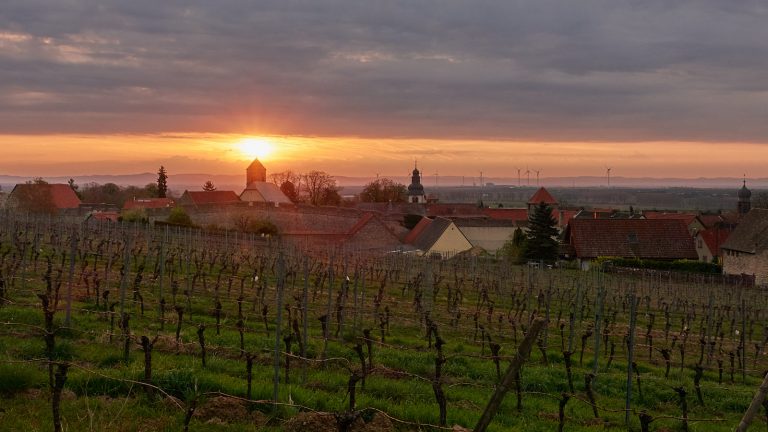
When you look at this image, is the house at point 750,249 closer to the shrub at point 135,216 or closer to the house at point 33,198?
the shrub at point 135,216

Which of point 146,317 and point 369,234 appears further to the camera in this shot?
point 369,234

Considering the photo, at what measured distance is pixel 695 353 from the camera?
67.1 ft

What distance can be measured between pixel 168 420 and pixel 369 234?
52.1m

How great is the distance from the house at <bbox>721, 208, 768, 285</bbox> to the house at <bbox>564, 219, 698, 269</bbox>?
328cm

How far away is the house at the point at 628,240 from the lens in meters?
52.9

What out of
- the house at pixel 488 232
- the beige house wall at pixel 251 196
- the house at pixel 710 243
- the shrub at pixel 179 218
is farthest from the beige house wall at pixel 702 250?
the beige house wall at pixel 251 196

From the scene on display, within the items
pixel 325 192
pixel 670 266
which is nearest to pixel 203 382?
pixel 670 266

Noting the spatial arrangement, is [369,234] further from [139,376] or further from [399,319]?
[139,376]

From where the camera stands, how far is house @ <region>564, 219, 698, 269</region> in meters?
52.9

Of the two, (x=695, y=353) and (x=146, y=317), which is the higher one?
(x=146, y=317)

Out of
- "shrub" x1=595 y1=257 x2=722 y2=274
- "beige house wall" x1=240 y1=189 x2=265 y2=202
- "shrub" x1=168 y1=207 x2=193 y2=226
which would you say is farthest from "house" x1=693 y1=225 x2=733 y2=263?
"beige house wall" x1=240 y1=189 x2=265 y2=202

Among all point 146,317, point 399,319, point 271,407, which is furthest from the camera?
point 399,319

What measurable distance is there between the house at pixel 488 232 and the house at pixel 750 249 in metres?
20.4

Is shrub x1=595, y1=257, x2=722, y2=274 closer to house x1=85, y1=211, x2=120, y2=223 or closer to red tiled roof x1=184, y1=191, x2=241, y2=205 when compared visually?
house x1=85, y1=211, x2=120, y2=223
